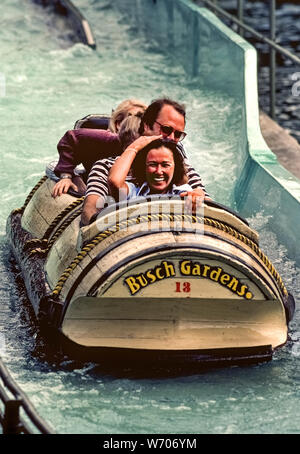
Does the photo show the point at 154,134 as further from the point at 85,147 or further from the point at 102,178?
the point at 85,147

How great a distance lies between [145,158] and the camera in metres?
5.98

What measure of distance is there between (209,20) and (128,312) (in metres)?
6.25

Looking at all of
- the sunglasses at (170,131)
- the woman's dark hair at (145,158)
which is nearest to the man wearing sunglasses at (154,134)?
the sunglasses at (170,131)

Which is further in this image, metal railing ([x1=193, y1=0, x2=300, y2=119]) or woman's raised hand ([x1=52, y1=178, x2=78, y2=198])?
metal railing ([x1=193, y1=0, x2=300, y2=119])

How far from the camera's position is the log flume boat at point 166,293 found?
18.3 feet

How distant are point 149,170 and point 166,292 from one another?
0.71 m

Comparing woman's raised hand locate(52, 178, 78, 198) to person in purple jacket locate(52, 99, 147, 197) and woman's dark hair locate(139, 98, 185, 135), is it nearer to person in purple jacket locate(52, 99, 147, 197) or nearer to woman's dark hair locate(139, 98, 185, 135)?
person in purple jacket locate(52, 99, 147, 197)

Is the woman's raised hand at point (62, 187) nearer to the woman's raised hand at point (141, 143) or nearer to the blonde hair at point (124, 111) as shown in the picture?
the blonde hair at point (124, 111)

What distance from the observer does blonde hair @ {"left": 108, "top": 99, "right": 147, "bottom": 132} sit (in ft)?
21.6

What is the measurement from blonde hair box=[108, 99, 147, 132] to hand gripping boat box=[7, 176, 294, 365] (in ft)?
3.05

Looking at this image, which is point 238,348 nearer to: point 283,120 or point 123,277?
point 123,277

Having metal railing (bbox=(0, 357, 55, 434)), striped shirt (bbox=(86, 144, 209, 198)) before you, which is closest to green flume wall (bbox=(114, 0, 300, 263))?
striped shirt (bbox=(86, 144, 209, 198))

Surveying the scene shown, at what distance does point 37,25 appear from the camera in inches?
530

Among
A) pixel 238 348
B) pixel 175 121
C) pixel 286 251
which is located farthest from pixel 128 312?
pixel 286 251
